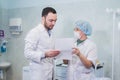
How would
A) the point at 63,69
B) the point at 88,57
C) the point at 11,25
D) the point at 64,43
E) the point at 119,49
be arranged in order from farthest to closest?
the point at 11,25
the point at 119,49
the point at 63,69
the point at 88,57
the point at 64,43

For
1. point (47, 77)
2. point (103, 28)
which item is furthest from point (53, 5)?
point (47, 77)

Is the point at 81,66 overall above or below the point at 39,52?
below

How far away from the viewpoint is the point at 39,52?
1.80 m

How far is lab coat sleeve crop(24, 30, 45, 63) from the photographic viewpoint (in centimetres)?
177

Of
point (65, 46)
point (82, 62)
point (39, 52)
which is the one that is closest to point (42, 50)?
point (39, 52)

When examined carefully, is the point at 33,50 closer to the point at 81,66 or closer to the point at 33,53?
the point at 33,53

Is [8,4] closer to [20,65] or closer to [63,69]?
[20,65]

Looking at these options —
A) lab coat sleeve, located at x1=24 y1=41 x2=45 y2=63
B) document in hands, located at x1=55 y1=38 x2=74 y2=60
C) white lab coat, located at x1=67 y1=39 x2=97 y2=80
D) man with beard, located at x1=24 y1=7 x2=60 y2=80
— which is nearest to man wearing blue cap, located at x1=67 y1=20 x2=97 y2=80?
white lab coat, located at x1=67 y1=39 x2=97 y2=80

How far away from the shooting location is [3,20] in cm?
338

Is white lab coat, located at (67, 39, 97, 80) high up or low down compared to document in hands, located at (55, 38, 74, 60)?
down

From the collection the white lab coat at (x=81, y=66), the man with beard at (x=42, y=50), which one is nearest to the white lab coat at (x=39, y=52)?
the man with beard at (x=42, y=50)

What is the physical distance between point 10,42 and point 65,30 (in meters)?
1.17

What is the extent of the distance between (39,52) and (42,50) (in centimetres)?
6

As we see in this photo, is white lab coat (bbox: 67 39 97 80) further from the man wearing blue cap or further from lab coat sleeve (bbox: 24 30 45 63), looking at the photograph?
lab coat sleeve (bbox: 24 30 45 63)
